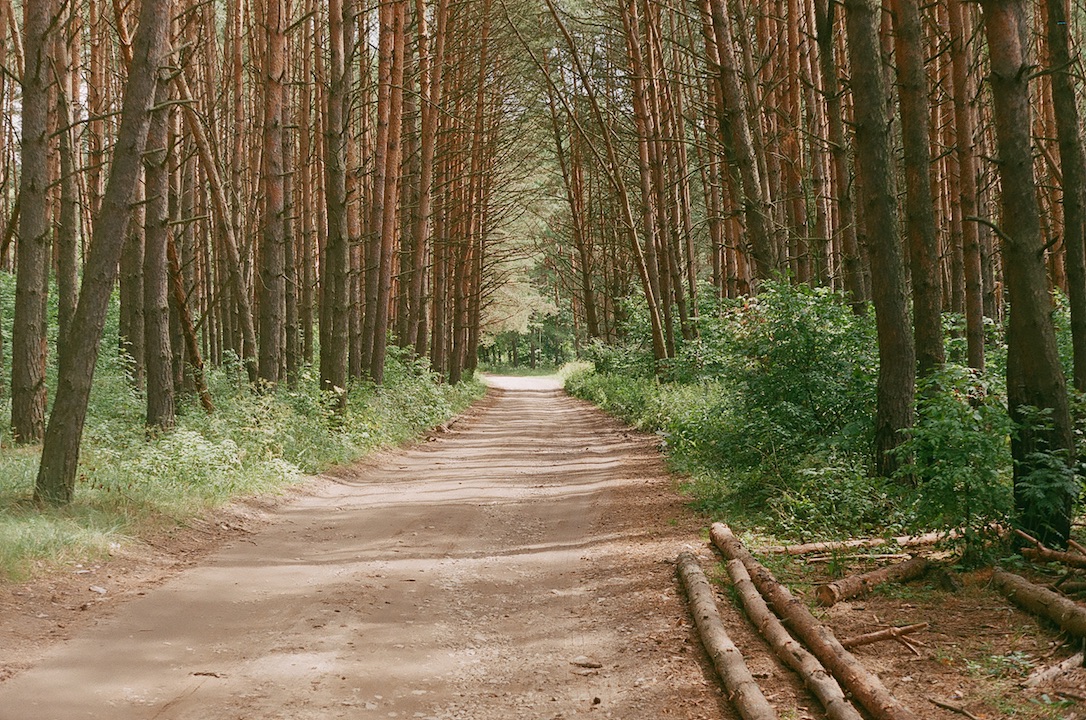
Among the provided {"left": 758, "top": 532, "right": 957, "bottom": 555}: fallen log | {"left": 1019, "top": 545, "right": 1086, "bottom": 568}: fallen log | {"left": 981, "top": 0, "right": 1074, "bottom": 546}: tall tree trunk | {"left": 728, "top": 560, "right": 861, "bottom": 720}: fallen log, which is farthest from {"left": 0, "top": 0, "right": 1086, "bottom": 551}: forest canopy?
{"left": 728, "top": 560, "right": 861, "bottom": 720}: fallen log

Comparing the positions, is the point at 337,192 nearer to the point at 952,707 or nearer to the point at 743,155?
the point at 743,155

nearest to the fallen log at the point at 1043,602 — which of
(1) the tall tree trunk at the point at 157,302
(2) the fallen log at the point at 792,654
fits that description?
(2) the fallen log at the point at 792,654

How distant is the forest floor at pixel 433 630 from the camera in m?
4.63

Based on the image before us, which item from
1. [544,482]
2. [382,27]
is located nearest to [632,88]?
[382,27]

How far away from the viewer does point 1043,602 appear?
5.43 meters

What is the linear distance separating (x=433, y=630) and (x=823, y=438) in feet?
18.9

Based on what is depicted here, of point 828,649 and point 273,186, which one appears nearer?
point 828,649

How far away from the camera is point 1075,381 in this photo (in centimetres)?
918

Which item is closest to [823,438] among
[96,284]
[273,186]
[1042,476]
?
[1042,476]

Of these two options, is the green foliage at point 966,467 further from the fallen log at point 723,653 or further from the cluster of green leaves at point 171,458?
the cluster of green leaves at point 171,458

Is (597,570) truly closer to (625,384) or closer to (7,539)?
(7,539)

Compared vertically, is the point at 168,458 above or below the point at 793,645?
above

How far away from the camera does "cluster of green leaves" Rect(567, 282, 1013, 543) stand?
6625 mm

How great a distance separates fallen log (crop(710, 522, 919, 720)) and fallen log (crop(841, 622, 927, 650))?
0.55 ft
